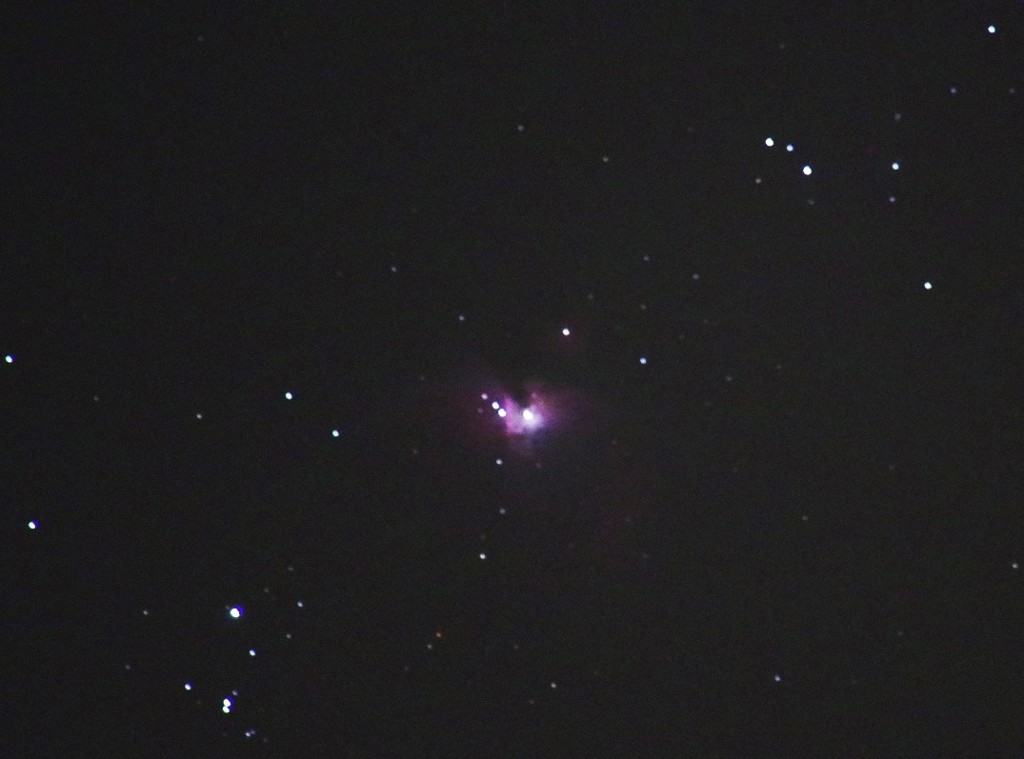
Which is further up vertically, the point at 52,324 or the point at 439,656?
the point at 52,324

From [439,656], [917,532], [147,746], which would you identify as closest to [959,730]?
[917,532]

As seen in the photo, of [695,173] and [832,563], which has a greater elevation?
[695,173]

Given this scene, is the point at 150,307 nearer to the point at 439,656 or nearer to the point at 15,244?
the point at 15,244

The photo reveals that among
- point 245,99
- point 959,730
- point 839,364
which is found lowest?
point 959,730

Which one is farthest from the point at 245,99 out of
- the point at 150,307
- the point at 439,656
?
the point at 439,656

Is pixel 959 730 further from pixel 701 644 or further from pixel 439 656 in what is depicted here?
pixel 439 656
